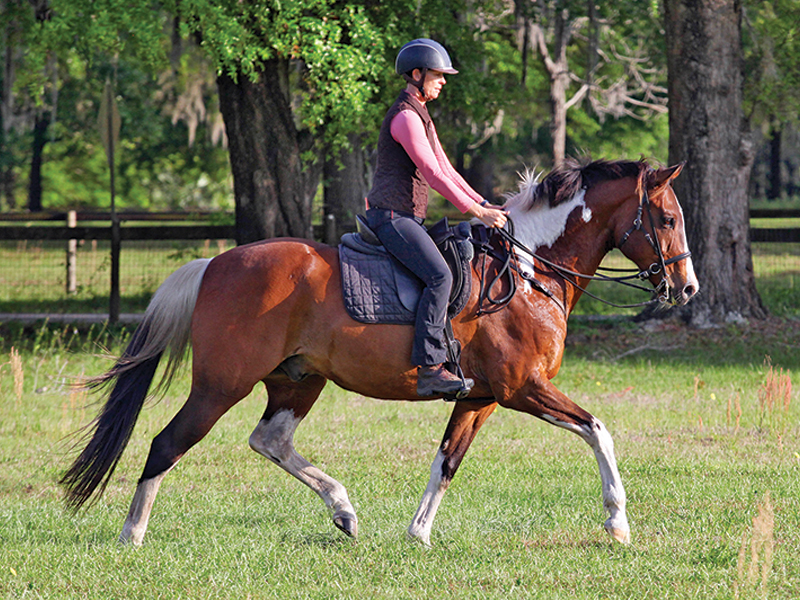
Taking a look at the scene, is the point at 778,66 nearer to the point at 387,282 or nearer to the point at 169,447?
the point at 387,282

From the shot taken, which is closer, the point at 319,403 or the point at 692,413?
the point at 692,413

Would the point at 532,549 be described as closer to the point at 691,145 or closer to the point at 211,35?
the point at 211,35

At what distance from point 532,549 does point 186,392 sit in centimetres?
623

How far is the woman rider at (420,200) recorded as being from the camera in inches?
209

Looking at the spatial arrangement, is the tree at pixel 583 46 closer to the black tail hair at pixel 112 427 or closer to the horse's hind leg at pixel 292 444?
the horse's hind leg at pixel 292 444

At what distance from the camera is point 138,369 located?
5699 mm

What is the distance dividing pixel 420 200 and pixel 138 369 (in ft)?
6.68

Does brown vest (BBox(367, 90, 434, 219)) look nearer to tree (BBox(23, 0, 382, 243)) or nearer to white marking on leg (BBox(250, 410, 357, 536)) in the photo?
white marking on leg (BBox(250, 410, 357, 536))

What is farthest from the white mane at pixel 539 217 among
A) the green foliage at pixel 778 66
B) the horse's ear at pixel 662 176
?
the green foliage at pixel 778 66

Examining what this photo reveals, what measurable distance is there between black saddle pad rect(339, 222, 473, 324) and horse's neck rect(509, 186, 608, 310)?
19.5 inches

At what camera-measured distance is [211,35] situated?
1199cm

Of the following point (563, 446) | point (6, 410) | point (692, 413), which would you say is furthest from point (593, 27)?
point (6, 410)

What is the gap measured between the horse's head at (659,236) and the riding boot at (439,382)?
1.39 m

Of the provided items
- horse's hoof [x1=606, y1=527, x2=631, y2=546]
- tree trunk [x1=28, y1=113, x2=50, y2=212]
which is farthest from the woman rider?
tree trunk [x1=28, y1=113, x2=50, y2=212]
